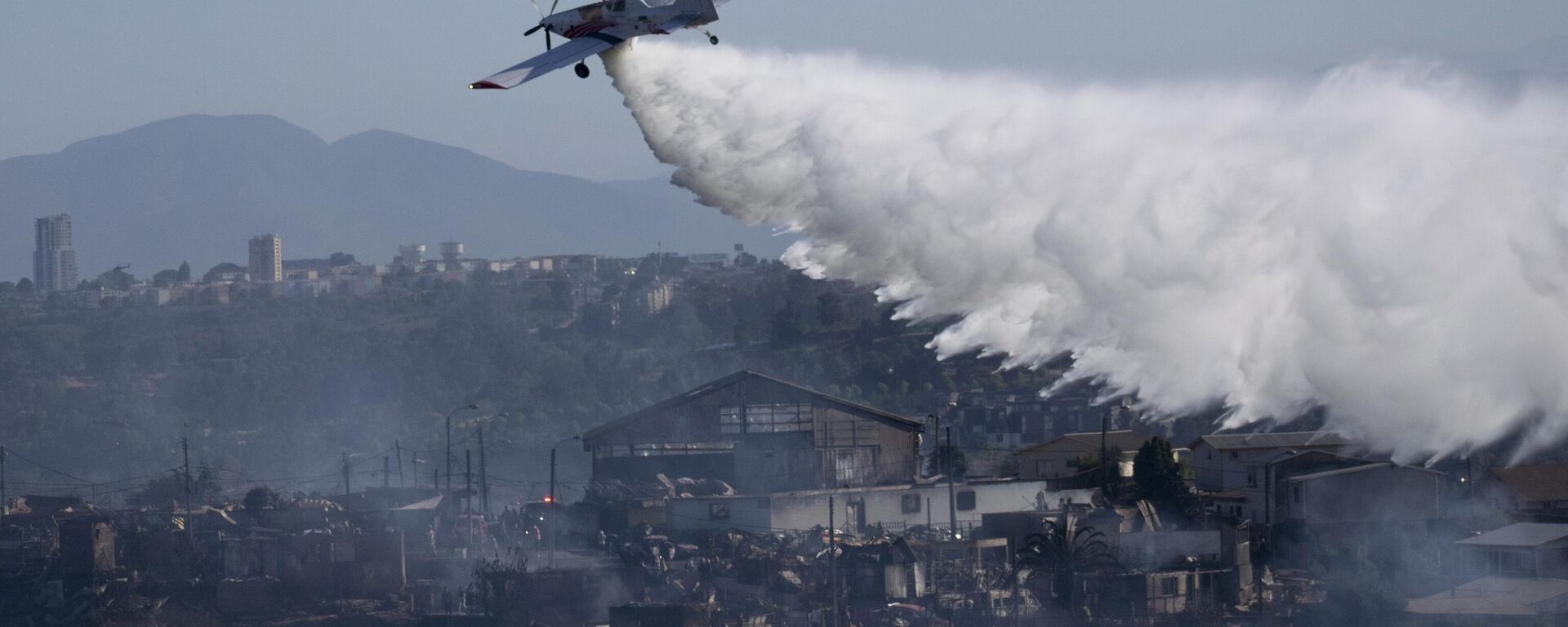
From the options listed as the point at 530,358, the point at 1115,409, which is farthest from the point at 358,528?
the point at 530,358

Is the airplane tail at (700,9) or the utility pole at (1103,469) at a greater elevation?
the airplane tail at (700,9)

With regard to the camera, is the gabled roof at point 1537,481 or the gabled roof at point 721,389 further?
the gabled roof at point 721,389

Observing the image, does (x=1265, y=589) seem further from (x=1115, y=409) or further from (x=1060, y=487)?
(x=1115, y=409)

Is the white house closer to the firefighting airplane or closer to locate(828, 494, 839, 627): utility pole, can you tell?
locate(828, 494, 839, 627): utility pole

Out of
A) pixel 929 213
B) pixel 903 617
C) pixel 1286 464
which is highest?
pixel 929 213

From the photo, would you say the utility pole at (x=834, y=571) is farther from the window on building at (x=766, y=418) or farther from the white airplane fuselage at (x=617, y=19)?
the white airplane fuselage at (x=617, y=19)

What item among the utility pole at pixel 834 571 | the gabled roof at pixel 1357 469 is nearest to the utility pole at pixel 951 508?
the utility pole at pixel 834 571

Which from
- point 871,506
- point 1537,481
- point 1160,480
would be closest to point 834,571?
point 871,506
